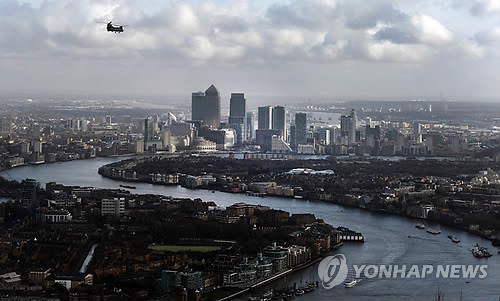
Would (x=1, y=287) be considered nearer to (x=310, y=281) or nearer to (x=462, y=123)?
(x=310, y=281)

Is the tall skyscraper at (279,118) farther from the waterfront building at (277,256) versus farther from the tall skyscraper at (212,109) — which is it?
the waterfront building at (277,256)

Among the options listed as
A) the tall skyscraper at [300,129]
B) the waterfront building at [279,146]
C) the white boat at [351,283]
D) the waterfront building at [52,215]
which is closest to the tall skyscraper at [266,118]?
the tall skyscraper at [300,129]

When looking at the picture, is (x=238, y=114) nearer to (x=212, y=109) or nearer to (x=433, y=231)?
(x=212, y=109)

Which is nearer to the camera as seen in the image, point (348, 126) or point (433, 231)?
point (433, 231)

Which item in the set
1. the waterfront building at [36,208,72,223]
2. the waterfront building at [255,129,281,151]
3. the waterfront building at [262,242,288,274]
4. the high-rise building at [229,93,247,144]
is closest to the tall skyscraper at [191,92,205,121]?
the high-rise building at [229,93,247,144]

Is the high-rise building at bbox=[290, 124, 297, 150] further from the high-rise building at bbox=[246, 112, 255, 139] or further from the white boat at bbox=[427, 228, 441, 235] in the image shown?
the white boat at bbox=[427, 228, 441, 235]

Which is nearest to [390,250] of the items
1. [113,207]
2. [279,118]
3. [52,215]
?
[113,207]
